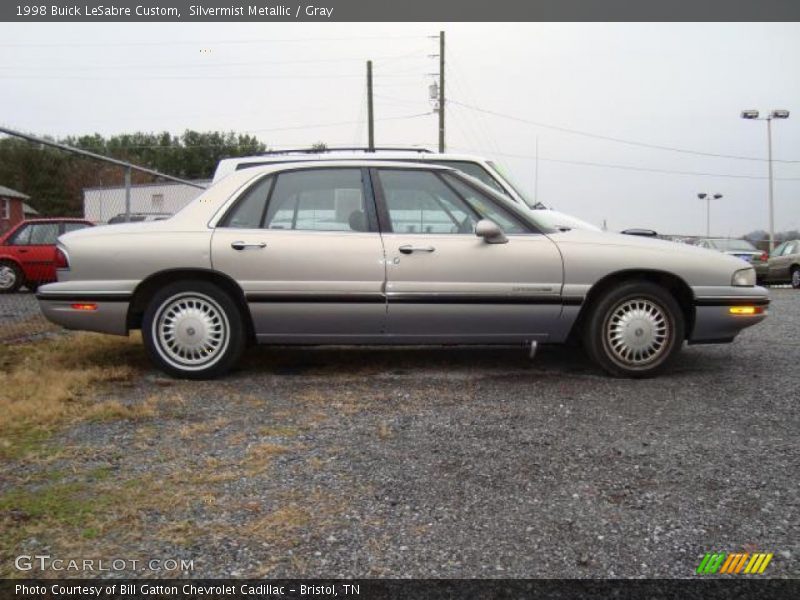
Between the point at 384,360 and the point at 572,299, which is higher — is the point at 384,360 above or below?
below

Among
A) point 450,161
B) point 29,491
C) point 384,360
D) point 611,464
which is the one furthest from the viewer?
point 450,161

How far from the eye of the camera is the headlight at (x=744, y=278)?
4812 mm

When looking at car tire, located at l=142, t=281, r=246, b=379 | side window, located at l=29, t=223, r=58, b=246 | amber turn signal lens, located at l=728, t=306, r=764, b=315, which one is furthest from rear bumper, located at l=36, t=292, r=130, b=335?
side window, located at l=29, t=223, r=58, b=246

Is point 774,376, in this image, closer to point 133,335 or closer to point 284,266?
point 284,266

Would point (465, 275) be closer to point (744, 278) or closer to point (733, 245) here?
point (744, 278)

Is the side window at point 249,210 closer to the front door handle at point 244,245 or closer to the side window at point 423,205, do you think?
the front door handle at point 244,245

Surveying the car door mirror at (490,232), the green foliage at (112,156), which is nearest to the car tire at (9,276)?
the car door mirror at (490,232)

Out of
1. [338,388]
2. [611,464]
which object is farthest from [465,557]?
[338,388]

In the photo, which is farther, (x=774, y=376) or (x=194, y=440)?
(x=774, y=376)

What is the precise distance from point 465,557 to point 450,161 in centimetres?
510

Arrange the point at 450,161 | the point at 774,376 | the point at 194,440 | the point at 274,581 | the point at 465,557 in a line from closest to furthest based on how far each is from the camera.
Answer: the point at 274,581, the point at 465,557, the point at 194,440, the point at 774,376, the point at 450,161

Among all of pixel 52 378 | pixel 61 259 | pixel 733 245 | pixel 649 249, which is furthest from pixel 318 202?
pixel 733 245

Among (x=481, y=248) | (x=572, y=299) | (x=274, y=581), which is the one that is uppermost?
(x=481, y=248)

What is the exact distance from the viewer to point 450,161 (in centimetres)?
682
